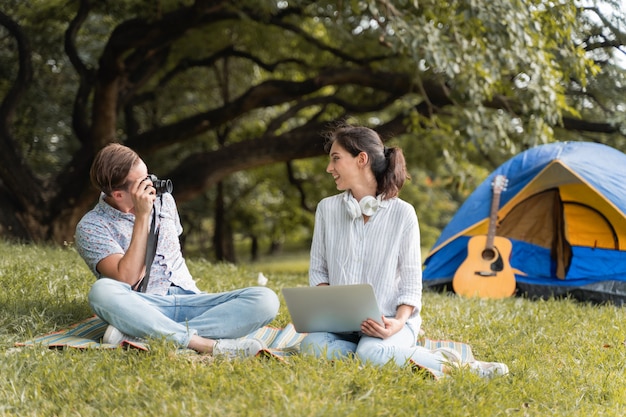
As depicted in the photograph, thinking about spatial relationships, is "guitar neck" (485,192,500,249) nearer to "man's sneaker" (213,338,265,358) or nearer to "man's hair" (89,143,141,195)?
"man's sneaker" (213,338,265,358)

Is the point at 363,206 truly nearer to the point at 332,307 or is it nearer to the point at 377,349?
the point at 332,307

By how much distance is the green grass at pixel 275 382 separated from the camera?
2.54m

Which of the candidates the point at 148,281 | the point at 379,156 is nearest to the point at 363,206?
the point at 379,156

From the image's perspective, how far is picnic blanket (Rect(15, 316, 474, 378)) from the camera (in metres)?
3.17

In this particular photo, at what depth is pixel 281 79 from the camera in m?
9.36

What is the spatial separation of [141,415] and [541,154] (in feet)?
16.4

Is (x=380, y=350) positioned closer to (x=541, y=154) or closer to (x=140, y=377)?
(x=140, y=377)

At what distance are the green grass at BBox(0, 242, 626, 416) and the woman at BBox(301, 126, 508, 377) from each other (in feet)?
1.34

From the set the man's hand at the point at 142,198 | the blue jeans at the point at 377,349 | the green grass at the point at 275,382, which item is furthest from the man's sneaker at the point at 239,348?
the man's hand at the point at 142,198

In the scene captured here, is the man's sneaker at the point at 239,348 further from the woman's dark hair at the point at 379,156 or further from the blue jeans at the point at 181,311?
the woman's dark hair at the point at 379,156

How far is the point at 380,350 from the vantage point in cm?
310

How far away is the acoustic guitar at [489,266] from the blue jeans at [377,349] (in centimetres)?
296

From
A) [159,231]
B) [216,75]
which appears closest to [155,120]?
[216,75]

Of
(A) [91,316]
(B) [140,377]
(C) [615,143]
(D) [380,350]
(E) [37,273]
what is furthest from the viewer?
(C) [615,143]
